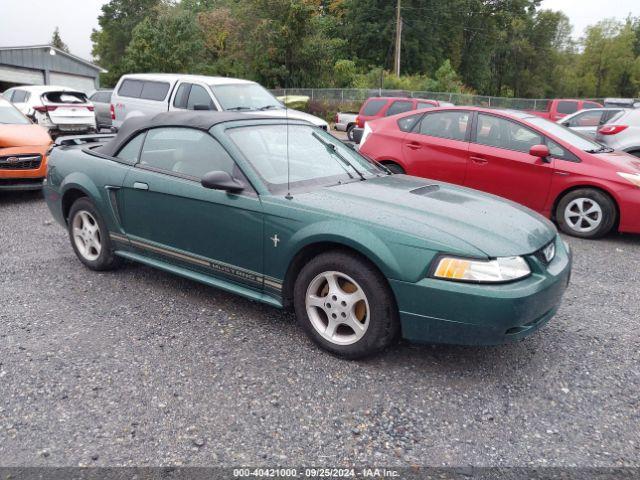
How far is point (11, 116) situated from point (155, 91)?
3.03 m

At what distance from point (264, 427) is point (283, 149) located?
2104 mm

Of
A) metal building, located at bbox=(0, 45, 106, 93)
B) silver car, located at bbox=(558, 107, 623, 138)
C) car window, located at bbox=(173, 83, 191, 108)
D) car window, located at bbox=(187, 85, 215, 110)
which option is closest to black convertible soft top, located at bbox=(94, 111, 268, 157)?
car window, located at bbox=(187, 85, 215, 110)

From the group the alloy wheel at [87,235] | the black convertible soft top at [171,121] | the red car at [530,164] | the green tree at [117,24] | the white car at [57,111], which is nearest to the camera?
the black convertible soft top at [171,121]

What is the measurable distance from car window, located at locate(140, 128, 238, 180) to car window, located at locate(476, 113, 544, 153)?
418cm

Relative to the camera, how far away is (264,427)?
2768 millimetres

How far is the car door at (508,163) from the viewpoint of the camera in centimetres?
662

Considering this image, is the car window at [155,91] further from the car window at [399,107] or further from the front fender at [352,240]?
the front fender at [352,240]

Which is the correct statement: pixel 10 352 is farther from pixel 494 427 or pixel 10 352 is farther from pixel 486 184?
pixel 486 184

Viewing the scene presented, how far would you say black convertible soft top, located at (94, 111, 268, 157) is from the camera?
13.4ft

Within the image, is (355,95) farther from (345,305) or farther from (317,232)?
(345,305)

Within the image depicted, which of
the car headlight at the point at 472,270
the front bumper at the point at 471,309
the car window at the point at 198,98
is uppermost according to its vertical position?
the car window at the point at 198,98

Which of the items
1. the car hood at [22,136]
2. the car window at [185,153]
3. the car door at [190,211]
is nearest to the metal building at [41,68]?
the car hood at [22,136]

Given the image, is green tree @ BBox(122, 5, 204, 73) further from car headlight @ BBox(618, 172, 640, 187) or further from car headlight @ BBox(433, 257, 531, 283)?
car headlight @ BBox(433, 257, 531, 283)

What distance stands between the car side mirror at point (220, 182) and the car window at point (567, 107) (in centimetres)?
1901
